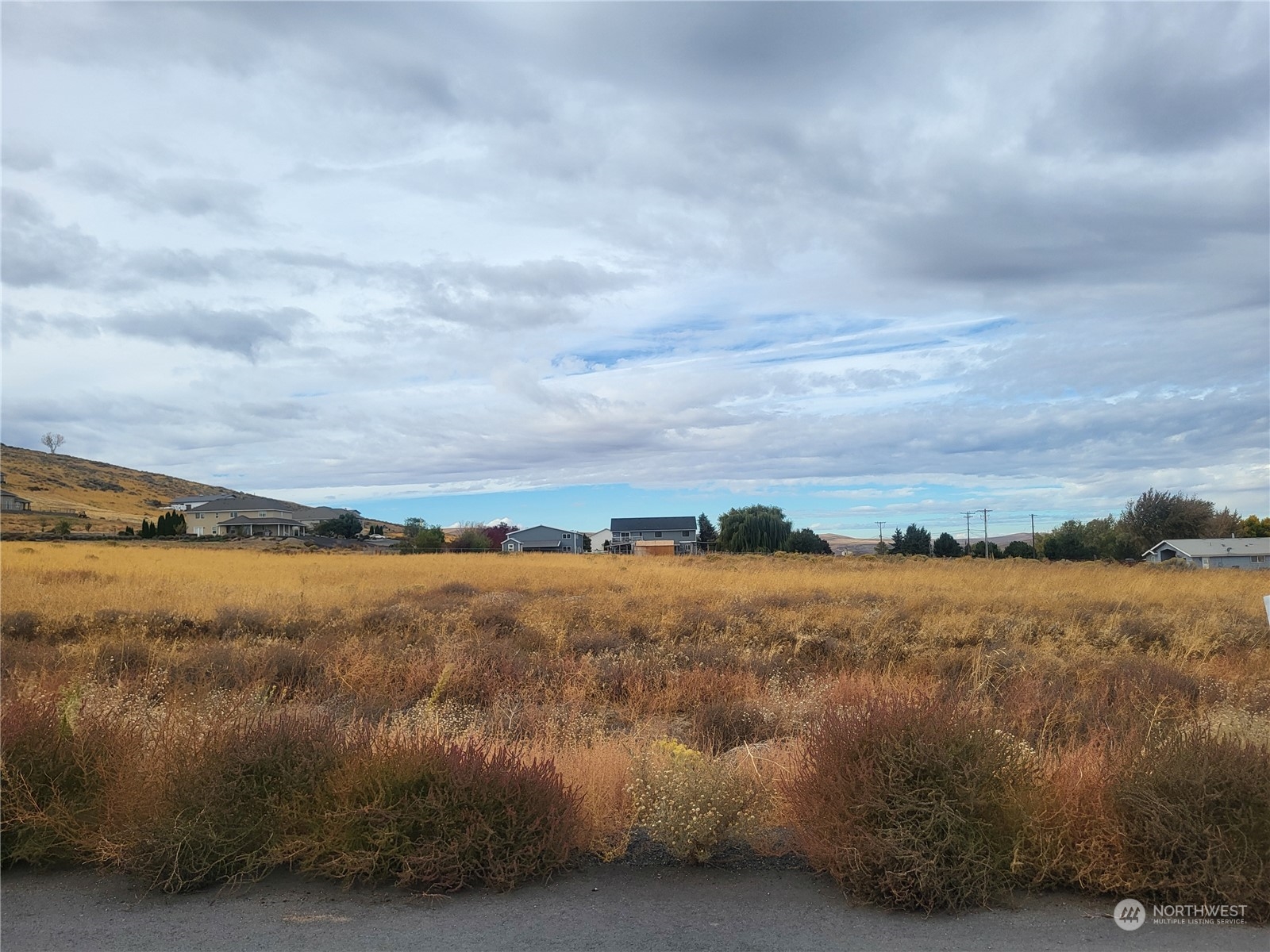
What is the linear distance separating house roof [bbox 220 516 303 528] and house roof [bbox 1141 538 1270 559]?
303 ft

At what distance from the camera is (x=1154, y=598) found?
21.1 metres

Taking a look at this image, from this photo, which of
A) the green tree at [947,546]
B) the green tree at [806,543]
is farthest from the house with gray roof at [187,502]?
the green tree at [947,546]

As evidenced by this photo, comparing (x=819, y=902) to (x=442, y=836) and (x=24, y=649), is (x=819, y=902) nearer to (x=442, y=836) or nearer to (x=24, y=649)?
(x=442, y=836)

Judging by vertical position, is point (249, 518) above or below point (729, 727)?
above

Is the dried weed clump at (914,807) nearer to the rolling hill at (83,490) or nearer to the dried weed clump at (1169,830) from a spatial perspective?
the dried weed clump at (1169,830)

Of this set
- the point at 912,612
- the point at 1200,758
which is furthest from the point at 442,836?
the point at 912,612

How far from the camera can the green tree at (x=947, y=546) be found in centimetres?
8876

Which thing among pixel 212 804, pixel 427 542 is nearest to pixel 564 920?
pixel 212 804

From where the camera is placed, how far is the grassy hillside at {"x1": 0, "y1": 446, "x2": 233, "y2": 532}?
327 feet

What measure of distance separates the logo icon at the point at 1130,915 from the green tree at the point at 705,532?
104 meters

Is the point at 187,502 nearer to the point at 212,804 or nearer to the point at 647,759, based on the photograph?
the point at 212,804

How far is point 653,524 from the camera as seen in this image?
108562 millimetres

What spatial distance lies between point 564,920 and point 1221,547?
76.7m

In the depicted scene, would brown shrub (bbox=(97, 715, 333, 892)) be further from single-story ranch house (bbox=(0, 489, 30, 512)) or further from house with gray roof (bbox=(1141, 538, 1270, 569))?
single-story ranch house (bbox=(0, 489, 30, 512))
